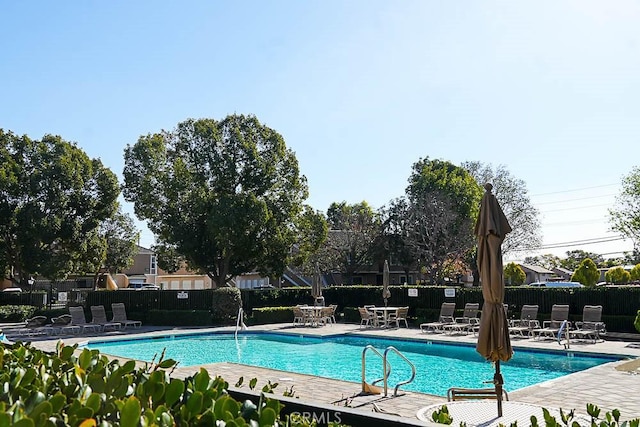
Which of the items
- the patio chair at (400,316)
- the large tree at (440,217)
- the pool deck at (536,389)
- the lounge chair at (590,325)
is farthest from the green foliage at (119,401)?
the large tree at (440,217)

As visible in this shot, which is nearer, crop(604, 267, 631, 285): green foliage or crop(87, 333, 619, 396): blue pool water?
crop(87, 333, 619, 396): blue pool water

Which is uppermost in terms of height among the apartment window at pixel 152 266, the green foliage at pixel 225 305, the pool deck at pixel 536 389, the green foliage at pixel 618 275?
the apartment window at pixel 152 266

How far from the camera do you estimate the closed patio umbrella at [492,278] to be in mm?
7586

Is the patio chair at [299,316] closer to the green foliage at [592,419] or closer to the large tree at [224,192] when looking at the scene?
the large tree at [224,192]

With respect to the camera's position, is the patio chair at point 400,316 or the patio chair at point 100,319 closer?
the patio chair at point 400,316

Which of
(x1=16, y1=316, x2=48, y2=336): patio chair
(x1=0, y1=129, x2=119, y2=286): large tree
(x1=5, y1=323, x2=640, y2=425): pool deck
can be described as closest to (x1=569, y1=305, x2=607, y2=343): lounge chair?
(x1=5, y1=323, x2=640, y2=425): pool deck

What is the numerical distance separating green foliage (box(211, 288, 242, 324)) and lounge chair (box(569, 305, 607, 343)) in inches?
531

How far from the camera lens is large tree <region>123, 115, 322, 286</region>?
29.2 m

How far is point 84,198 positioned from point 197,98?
17049 mm

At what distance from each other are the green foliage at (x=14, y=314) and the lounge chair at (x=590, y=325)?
2268 centimetres

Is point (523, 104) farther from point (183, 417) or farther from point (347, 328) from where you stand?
point (183, 417)

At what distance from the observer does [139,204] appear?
30578 millimetres

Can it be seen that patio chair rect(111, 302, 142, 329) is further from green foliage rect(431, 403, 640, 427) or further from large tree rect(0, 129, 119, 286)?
green foliage rect(431, 403, 640, 427)

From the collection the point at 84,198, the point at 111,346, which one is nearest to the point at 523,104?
the point at 111,346
